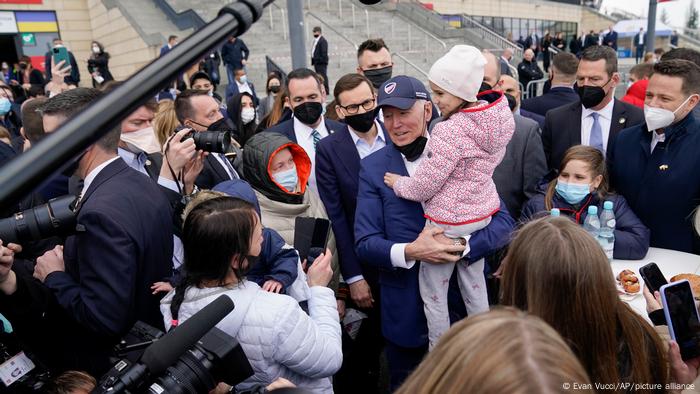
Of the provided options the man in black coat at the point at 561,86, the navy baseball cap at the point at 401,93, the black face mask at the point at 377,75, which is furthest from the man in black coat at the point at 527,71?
the navy baseball cap at the point at 401,93

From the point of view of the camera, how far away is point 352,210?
10.4ft

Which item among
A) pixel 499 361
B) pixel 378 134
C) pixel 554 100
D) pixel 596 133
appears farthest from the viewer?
pixel 554 100

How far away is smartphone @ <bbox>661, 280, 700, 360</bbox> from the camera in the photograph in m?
1.68

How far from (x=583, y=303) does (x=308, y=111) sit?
2.76 metres

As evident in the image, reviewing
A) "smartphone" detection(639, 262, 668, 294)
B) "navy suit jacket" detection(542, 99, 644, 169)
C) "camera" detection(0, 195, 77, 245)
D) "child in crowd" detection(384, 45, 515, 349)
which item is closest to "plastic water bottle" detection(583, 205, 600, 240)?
"child in crowd" detection(384, 45, 515, 349)

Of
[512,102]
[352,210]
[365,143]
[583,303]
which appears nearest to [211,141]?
[352,210]

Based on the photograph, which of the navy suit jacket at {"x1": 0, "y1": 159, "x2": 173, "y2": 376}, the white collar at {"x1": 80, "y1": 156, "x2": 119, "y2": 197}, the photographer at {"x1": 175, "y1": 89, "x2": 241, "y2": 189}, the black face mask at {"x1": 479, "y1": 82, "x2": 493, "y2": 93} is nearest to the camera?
the navy suit jacket at {"x1": 0, "y1": 159, "x2": 173, "y2": 376}

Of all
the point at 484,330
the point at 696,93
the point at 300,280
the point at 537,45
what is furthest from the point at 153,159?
the point at 537,45

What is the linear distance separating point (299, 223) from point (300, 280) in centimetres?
31

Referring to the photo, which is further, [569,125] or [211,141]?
[569,125]

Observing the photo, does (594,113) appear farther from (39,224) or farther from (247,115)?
(247,115)

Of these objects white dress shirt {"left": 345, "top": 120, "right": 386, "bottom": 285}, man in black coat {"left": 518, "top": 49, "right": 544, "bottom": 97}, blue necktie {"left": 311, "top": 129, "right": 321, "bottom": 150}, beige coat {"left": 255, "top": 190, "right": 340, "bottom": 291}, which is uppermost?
white dress shirt {"left": 345, "top": 120, "right": 386, "bottom": 285}

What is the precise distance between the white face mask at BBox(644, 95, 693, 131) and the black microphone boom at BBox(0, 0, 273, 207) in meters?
2.92

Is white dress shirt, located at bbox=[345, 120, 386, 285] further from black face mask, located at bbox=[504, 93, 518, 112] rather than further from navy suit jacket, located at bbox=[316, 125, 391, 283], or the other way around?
black face mask, located at bbox=[504, 93, 518, 112]
